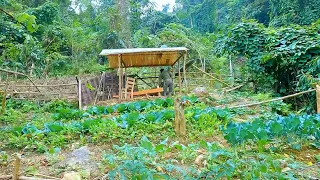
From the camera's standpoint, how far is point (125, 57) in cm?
1098

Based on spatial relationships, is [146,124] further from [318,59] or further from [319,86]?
[318,59]

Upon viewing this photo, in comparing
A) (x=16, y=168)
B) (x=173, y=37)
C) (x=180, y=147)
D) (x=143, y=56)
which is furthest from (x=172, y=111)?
(x=173, y=37)

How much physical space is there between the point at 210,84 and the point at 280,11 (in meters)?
8.18

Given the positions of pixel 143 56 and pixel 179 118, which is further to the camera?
pixel 143 56

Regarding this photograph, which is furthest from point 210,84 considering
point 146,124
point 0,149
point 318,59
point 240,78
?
point 0,149

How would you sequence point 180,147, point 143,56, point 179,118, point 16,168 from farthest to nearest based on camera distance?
point 143,56 < point 179,118 < point 180,147 < point 16,168

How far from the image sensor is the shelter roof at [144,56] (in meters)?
10.3

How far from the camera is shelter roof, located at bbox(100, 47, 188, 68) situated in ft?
33.7

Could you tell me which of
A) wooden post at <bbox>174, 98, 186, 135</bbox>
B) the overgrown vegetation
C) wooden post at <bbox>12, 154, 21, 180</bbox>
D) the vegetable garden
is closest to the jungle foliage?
the overgrown vegetation

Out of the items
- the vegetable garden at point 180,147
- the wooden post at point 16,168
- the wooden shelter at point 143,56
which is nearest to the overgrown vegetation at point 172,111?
the vegetable garden at point 180,147

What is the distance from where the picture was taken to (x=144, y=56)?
11.0 metres

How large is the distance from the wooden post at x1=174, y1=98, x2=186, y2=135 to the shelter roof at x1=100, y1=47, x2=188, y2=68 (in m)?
5.94

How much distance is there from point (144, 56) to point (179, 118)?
22.0 feet

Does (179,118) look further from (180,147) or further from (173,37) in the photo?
(173,37)
